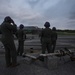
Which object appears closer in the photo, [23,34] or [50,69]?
[50,69]

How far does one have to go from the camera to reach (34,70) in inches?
300

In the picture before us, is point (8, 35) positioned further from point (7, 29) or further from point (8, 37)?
point (7, 29)

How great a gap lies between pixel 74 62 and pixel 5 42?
3.81 m

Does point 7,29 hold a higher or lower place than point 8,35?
higher

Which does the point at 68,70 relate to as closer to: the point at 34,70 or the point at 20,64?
the point at 34,70

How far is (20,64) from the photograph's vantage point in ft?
28.5

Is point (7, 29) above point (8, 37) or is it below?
above

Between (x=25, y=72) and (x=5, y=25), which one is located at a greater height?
(x=5, y=25)

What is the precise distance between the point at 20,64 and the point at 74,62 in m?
2.91

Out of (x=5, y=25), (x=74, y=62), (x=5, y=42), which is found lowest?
A: (x=74, y=62)

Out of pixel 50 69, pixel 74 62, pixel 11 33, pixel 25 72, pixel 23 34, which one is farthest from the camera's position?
pixel 23 34

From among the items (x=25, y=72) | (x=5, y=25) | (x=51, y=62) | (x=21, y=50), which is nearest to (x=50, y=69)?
(x=51, y=62)

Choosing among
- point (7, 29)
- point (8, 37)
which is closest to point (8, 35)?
point (8, 37)

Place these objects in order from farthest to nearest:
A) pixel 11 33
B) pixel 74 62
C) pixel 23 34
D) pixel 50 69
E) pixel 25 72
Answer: pixel 23 34 < pixel 74 62 < pixel 11 33 < pixel 50 69 < pixel 25 72
